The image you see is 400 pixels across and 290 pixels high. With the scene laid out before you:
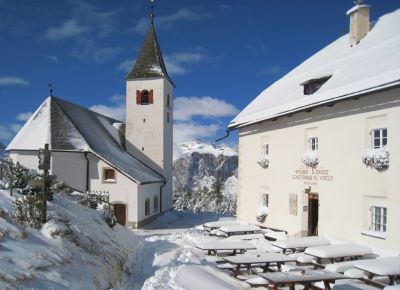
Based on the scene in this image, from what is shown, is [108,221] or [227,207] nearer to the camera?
[108,221]

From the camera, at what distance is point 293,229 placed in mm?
16156

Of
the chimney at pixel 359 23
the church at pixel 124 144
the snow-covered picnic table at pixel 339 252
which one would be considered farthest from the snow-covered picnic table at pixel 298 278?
the church at pixel 124 144

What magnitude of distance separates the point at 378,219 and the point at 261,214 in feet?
22.3

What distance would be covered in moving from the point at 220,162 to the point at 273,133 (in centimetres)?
14039

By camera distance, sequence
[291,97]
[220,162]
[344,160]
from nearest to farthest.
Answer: [344,160] → [291,97] → [220,162]

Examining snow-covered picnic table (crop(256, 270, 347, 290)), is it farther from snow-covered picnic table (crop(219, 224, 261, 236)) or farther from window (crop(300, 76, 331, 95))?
window (crop(300, 76, 331, 95))

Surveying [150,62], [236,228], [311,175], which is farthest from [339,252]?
[150,62]

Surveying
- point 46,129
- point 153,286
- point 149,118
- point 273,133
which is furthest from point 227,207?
point 153,286

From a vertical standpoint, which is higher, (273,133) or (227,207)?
(273,133)

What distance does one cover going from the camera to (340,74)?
14.5 meters

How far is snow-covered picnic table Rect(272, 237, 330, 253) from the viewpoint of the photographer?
1246 centimetres

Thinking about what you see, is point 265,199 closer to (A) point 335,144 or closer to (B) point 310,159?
(B) point 310,159

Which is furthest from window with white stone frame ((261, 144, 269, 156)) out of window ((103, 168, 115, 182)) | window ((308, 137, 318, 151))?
window ((103, 168, 115, 182))

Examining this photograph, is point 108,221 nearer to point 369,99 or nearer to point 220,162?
point 369,99
